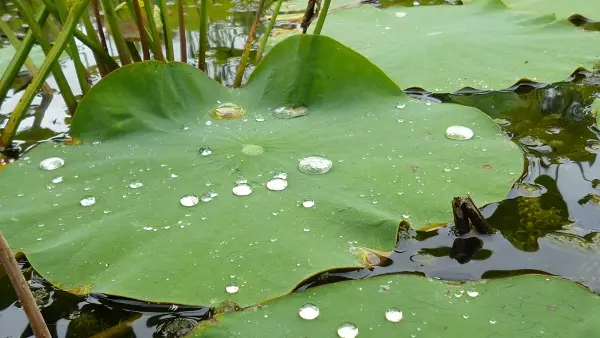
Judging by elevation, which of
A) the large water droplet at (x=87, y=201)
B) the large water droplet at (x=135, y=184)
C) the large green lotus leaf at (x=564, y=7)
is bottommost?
the large green lotus leaf at (x=564, y=7)

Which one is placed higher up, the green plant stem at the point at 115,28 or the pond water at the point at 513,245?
the green plant stem at the point at 115,28

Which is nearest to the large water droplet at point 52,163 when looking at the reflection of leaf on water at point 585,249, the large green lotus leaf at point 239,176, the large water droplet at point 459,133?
the large green lotus leaf at point 239,176

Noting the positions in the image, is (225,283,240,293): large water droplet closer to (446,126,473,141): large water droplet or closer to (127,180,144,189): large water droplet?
(127,180,144,189): large water droplet

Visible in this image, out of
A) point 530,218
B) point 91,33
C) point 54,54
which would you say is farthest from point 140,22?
point 530,218

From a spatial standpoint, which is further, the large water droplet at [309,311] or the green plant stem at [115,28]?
the green plant stem at [115,28]

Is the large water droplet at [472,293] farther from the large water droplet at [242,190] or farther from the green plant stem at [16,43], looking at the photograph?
the green plant stem at [16,43]

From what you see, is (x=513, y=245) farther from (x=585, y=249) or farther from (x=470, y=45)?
(x=470, y=45)

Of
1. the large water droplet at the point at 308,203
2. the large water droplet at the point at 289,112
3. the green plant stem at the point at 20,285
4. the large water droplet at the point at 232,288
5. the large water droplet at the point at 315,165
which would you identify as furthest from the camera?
the large water droplet at the point at 289,112
